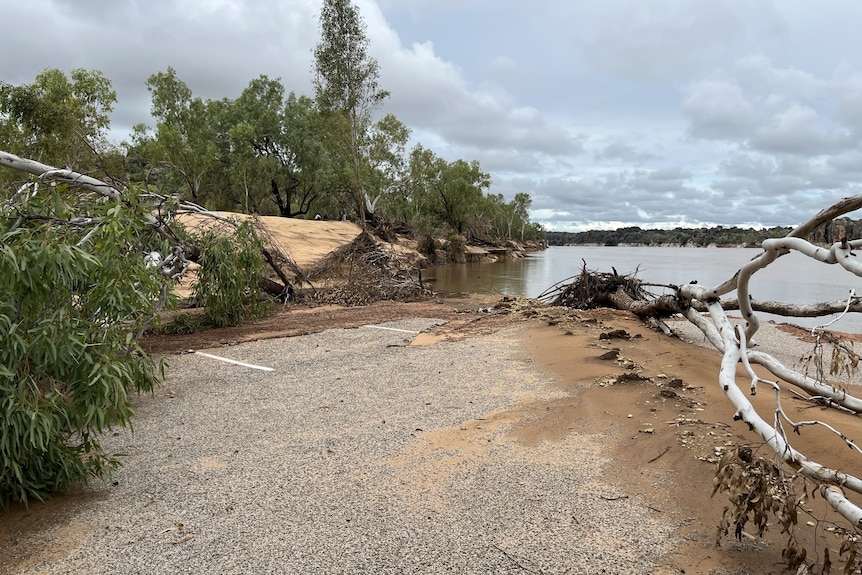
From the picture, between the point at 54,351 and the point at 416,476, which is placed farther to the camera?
the point at 416,476

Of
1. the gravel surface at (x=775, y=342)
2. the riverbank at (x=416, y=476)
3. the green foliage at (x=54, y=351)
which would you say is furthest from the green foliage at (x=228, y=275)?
the gravel surface at (x=775, y=342)

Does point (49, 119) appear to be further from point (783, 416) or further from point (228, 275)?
point (783, 416)

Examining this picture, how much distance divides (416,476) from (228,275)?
7268 mm

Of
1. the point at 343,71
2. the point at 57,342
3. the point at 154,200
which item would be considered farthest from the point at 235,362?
the point at 343,71

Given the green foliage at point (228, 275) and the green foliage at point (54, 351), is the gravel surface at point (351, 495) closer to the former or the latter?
the green foliage at point (54, 351)

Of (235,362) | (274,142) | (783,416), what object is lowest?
(235,362)

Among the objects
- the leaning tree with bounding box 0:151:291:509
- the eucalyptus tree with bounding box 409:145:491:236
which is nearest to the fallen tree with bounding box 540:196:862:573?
the leaning tree with bounding box 0:151:291:509

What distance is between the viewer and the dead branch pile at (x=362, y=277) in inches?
595

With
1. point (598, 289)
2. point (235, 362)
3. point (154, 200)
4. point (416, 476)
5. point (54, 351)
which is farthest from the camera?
point (598, 289)

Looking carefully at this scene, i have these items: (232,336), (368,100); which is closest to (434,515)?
(232,336)

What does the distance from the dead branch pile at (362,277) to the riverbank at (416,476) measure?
24.8 ft

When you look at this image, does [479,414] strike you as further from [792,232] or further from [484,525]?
[792,232]

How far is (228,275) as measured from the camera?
9.97 metres

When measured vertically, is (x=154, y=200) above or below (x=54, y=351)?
above
